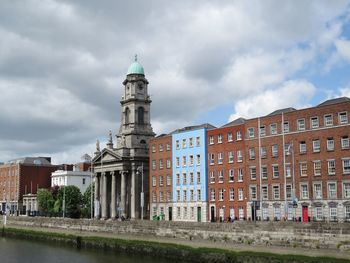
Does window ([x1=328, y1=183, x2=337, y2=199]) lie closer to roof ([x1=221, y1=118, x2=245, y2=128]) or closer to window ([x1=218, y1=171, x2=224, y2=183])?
roof ([x1=221, y1=118, x2=245, y2=128])

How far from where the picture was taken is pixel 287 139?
68.4 m

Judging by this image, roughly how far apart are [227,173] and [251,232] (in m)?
25.6

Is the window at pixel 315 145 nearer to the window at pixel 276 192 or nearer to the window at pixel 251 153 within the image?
the window at pixel 276 192

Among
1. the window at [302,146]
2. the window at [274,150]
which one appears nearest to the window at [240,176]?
the window at [274,150]

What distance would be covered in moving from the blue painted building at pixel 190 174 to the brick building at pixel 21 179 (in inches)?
2444

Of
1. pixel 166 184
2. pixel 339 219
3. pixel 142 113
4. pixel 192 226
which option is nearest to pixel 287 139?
pixel 339 219

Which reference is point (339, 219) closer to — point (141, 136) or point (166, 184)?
point (166, 184)

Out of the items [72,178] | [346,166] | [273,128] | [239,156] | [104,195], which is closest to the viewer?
[346,166]

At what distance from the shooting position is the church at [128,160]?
101 metres

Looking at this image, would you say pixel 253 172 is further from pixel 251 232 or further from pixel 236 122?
pixel 251 232

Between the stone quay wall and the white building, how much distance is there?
5988cm

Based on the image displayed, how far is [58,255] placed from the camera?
59562mm

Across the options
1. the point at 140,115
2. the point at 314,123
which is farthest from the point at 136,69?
the point at 314,123

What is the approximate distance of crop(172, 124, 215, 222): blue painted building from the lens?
268ft
